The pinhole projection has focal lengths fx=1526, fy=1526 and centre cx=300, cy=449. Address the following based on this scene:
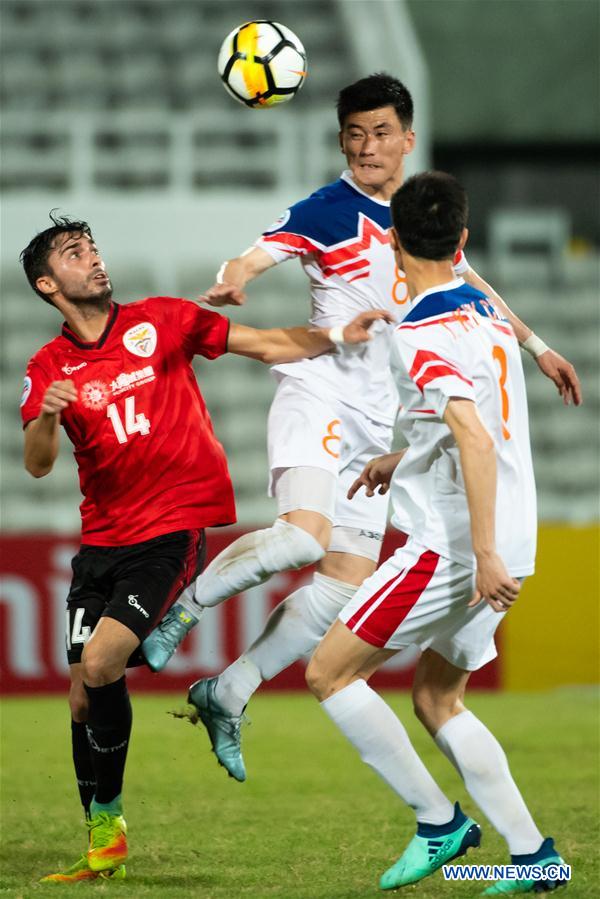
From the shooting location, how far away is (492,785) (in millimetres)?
4641

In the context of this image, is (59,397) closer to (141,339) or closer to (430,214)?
(141,339)

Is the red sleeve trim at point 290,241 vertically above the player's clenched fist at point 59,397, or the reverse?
the red sleeve trim at point 290,241

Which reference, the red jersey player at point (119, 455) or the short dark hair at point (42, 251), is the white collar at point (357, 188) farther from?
the short dark hair at point (42, 251)

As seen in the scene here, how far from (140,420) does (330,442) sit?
0.73 metres

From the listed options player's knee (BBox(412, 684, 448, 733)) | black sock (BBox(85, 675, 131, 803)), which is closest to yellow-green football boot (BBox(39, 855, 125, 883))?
black sock (BBox(85, 675, 131, 803))

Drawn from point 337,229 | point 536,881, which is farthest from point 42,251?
point 536,881

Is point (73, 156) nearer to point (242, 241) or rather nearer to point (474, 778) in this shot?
point (242, 241)

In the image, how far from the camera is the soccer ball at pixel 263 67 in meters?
5.88

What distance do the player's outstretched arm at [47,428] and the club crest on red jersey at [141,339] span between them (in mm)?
471

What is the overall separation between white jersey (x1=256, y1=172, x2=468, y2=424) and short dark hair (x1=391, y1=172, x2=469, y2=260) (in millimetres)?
1035

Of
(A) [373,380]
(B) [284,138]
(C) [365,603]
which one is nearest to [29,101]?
(B) [284,138]

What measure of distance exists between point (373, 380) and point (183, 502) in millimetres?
933

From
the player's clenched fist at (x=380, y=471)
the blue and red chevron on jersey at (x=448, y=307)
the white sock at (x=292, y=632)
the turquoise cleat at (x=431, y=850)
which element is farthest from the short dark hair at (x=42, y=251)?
the turquoise cleat at (x=431, y=850)

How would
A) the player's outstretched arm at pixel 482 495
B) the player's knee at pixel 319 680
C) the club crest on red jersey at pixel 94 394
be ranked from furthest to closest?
the club crest on red jersey at pixel 94 394 → the player's knee at pixel 319 680 → the player's outstretched arm at pixel 482 495
